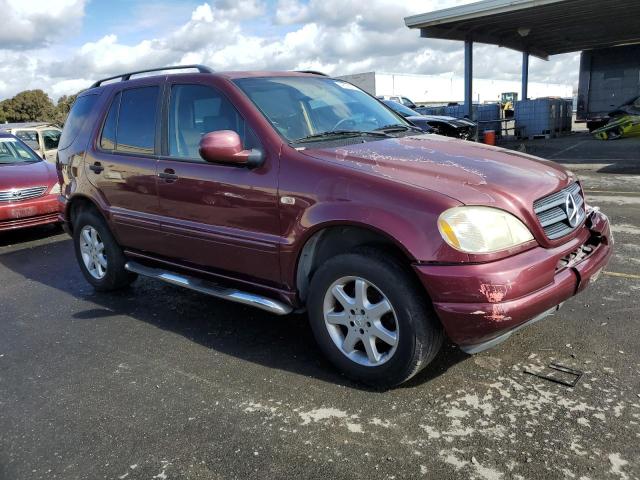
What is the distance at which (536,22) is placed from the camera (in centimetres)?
2039

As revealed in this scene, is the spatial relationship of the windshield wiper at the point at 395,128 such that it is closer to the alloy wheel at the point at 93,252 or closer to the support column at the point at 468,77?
the alloy wheel at the point at 93,252

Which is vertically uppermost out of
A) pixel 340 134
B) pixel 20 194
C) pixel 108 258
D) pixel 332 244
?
pixel 340 134

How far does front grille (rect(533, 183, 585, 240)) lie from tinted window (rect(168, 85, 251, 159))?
6.19 feet

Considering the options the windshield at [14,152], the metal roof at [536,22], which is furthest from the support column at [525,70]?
the windshield at [14,152]

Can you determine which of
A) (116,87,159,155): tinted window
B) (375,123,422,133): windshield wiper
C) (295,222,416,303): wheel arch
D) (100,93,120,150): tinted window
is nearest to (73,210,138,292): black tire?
(100,93,120,150): tinted window

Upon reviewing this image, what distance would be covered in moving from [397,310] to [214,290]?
4.95 feet

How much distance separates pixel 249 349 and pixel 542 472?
81.9 inches

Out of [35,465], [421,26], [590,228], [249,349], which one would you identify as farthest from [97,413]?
[421,26]

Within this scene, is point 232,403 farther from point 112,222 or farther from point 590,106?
point 590,106

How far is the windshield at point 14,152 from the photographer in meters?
9.01

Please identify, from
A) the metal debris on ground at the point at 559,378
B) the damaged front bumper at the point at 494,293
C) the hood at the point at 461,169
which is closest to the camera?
the damaged front bumper at the point at 494,293

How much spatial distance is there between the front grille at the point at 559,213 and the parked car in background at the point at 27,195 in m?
6.51

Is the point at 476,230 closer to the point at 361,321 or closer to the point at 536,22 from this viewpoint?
the point at 361,321

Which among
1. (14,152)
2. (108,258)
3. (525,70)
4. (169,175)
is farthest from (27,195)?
(525,70)
